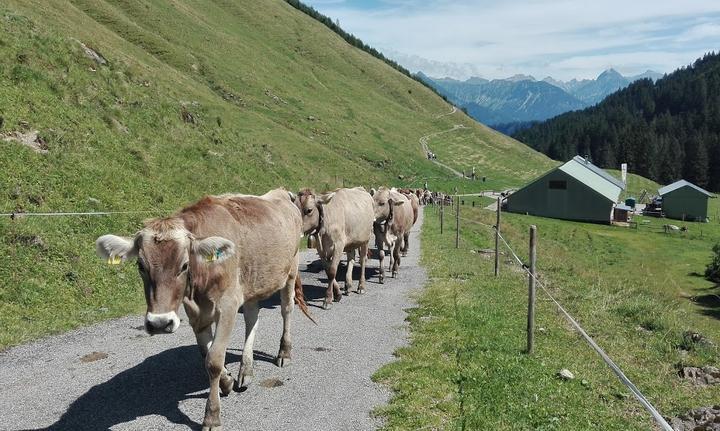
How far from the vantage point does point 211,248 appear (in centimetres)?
623

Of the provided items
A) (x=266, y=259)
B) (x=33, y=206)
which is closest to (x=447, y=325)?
(x=266, y=259)

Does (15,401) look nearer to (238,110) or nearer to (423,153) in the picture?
(238,110)

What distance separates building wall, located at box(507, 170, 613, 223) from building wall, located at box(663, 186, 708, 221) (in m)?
22.4

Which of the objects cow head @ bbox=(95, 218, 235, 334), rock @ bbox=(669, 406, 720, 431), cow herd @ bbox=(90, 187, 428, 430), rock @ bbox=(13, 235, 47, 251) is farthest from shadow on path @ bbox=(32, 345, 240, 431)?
rock @ bbox=(669, 406, 720, 431)

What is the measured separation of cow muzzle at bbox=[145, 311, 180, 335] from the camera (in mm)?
5695

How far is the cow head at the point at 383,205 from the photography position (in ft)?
63.0

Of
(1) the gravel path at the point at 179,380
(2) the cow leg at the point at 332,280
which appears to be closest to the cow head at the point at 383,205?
(2) the cow leg at the point at 332,280

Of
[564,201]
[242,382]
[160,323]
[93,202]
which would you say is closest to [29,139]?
[93,202]

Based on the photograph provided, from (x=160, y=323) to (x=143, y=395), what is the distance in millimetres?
2688

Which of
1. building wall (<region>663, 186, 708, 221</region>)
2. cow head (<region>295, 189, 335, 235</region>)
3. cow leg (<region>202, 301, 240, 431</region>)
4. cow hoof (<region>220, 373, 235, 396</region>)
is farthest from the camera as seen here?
building wall (<region>663, 186, 708, 221</region>)

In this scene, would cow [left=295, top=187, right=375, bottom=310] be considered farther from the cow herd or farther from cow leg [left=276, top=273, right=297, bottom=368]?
cow leg [left=276, top=273, right=297, bottom=368]

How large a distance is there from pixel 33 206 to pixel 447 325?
11751 millimetres

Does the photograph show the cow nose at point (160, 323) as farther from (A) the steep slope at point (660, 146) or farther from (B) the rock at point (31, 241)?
(A) the steep slope at point (660, 146)

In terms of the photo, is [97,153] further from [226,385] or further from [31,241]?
[226,385]
